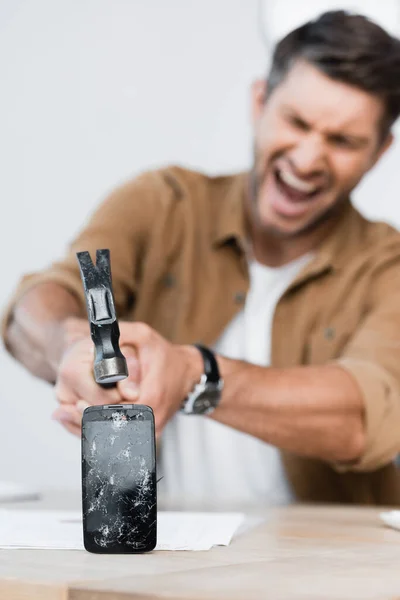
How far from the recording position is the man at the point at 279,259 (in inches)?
70.2

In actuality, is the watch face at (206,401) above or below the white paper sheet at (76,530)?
below

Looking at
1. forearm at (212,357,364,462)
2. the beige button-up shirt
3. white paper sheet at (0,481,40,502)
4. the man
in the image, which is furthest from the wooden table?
the beige button-up shirt

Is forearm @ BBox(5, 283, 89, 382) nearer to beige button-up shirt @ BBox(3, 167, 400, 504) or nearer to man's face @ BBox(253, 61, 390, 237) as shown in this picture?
beige button-up shirt @ BBox(3, 167, 400, 504)

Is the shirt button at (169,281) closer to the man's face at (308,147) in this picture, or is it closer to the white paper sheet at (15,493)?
the man's face at (308,147)

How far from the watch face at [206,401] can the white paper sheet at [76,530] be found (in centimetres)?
23

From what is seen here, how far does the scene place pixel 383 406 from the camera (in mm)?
1448

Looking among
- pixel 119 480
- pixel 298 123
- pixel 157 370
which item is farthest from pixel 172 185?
pixel 119 480

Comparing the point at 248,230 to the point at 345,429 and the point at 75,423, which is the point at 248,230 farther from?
the point at 75,423

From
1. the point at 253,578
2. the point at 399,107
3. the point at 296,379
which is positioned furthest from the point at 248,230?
the point at 253,578

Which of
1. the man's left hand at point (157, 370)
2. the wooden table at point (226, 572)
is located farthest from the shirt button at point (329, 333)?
the wooden table at point (226, 572)

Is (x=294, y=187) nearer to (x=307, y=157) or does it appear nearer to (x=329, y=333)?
Result: (x=307, y=157)

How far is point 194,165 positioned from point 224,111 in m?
0.23

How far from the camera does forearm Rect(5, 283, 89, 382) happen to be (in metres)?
1.43

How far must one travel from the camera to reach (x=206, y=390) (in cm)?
128
